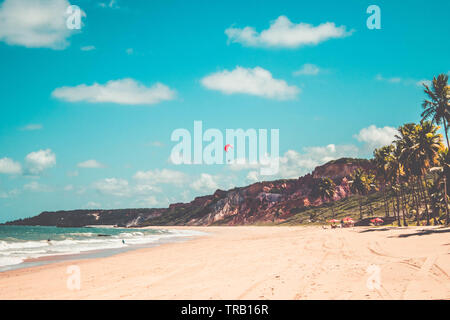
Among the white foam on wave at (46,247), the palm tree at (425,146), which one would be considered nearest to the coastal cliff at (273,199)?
the palm tree at (425,146)

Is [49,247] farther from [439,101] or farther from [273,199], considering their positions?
[273,199]

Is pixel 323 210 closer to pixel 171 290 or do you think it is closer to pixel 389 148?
pixel 389 148

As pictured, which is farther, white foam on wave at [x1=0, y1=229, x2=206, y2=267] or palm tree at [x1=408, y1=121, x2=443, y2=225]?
palm tree at [x1=408, y1=121, x2=443, y2=225]

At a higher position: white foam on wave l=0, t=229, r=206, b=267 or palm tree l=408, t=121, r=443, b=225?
palm tree l=408, t=121, r=443, b=225

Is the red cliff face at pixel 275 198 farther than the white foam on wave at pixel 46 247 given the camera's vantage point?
Yes

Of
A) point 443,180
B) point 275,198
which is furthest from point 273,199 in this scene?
point 443,180

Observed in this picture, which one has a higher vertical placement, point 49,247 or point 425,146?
point 425,146

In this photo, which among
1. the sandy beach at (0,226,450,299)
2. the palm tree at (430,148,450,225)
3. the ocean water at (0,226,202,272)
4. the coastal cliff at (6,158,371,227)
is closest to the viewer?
the sandy beach at (0,226,450,299)

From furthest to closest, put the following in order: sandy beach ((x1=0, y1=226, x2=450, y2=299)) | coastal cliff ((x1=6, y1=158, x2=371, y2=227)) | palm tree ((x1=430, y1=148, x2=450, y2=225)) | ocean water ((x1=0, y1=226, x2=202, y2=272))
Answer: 1. coastal cliff ((x1=6, y1=158, x2=371, y2=227))
2. palm tree ((x1=430, y1=148, x2=450, y2=225))
3. ocean water ((x1=0, y1=226, x2=202, y2=272))
4. sandy beach ((x1=0, y1=226, x2=450, y2=299))

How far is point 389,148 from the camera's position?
5697cm

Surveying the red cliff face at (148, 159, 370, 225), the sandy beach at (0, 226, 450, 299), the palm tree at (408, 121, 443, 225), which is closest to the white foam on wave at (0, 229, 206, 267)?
the sandy beach at (0, 226, 450, 299)

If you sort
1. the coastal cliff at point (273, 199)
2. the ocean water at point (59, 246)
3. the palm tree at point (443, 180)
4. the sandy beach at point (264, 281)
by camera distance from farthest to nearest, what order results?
the coastal cliff at point (273, 199)
the palm tree at point (443, 180)
the ocean water at point (59, 246)
the sandy beach at point (264, 281)

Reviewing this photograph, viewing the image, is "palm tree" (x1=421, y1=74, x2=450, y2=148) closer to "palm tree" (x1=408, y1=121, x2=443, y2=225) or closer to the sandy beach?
"palm tree" (x1=408, y1=121, x2=443, y2=225)

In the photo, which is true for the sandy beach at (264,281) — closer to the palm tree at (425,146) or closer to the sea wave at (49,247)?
the sea wave at (49,247)
